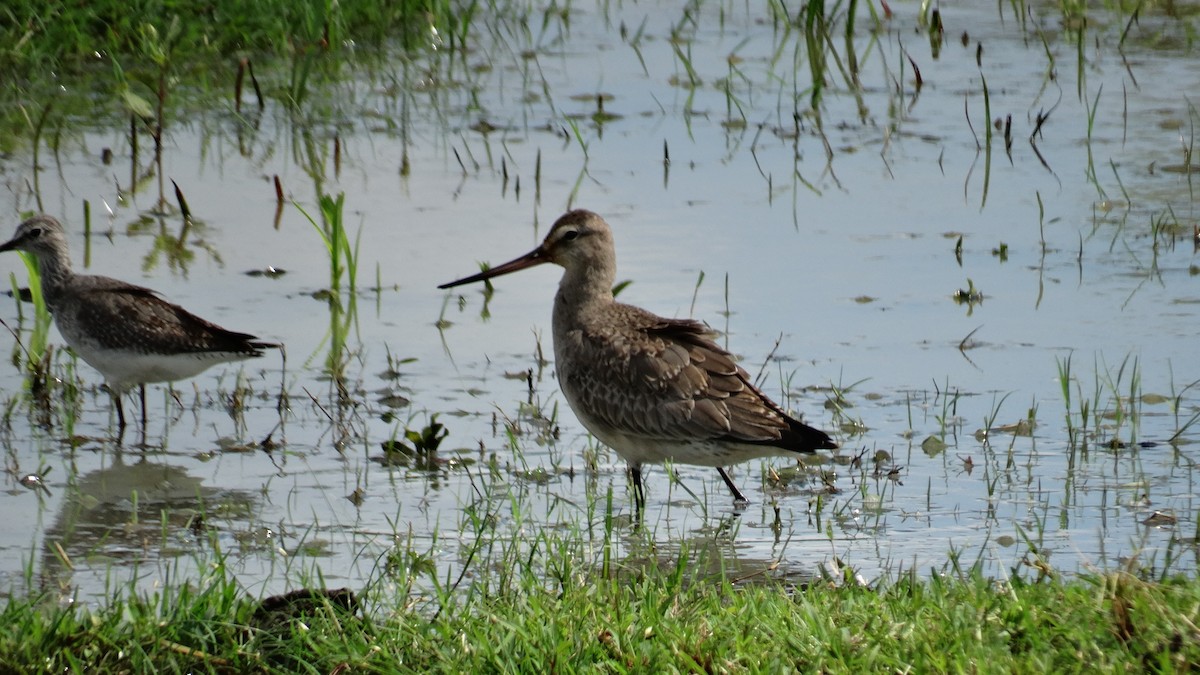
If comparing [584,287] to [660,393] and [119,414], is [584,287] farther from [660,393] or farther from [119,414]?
[119,414]

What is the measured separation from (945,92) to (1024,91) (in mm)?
569

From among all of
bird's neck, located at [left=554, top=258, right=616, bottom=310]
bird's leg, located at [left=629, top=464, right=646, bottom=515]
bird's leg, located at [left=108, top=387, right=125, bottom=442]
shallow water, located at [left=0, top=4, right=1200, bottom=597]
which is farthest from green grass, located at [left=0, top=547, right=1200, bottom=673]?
bird's neck, located at [left=554, top=258, right=616, bottom=310]

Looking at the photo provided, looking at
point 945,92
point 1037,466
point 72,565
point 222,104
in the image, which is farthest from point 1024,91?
point 72,565

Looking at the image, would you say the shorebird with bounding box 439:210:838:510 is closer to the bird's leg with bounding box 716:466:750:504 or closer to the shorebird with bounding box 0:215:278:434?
the bird's leg with bounding box 716:466:750:504

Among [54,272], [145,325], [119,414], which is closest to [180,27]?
[54,272]

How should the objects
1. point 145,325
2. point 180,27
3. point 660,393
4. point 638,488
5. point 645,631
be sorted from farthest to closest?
point 180,27, point 145,325, point 660,393, point 638,488, point 645,631

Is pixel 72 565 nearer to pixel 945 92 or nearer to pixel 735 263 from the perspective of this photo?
pixel 735 263

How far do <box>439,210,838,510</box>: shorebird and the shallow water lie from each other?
0.21 metres

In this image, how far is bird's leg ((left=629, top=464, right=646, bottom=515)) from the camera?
6.82 meters

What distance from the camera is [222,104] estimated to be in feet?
40.4

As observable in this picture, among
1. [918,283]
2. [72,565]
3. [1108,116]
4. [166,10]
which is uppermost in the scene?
[166,10]

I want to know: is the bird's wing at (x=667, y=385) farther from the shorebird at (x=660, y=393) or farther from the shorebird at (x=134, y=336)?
the shorebird at (x=134, y=336)

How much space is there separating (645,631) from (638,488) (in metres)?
2.25

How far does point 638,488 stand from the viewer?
22.6 ft
